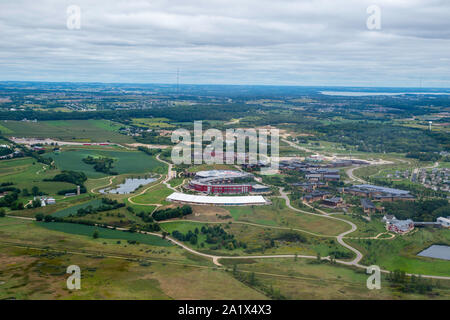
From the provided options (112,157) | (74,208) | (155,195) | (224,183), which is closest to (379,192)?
(224,183)

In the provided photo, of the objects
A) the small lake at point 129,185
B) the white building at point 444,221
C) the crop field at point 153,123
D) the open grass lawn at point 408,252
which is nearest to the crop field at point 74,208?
the small lake at point 129,185

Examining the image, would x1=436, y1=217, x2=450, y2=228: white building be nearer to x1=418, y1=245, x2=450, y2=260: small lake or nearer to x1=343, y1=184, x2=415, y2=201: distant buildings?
x1=418, y1=245, x2=450, y2=260: small lake

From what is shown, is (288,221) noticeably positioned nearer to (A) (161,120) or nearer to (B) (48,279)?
(B) (48,279)

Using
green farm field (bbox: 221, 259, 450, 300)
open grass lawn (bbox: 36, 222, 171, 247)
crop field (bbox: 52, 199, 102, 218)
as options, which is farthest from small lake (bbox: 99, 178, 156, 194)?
green farm field (bbox: 221, 259, 450, 300)

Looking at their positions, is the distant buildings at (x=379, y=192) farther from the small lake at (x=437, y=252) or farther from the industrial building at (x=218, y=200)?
the small lake at (x=437, y=252)

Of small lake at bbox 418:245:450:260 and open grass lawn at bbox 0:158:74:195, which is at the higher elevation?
open grass lawn at bbox 0:158:74:195

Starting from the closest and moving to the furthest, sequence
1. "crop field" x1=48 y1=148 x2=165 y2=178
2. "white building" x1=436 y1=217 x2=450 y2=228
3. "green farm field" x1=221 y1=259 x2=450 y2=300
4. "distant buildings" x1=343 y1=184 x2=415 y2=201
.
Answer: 1. "green farm field" x1=221 y1=259 x2=450 y2=300
2. "white building" x1=436 y1=217 x2=450 y2=228
3. "distant buildings" x1=343 y1=184 x2=415 y2=201
4. "crop field" x1=48 y1=148 x2=165 y2=178
